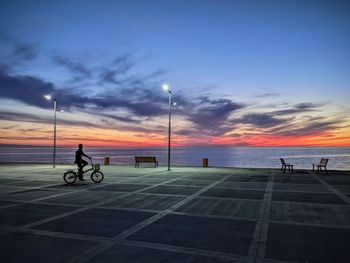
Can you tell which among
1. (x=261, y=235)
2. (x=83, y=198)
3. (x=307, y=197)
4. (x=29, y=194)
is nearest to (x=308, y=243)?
(x=261, y=235)

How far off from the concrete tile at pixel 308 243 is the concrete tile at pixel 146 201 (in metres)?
3.97

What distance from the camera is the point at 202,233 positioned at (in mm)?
7020

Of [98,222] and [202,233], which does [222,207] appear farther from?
[98,222]

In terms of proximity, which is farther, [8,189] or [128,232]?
[8,189]

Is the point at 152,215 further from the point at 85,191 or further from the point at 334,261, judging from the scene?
the point at 85,191

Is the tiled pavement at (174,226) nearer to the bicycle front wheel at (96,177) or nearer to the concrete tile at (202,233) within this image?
the concrete tile at (202,233)

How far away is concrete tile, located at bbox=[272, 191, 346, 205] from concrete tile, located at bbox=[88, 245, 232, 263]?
6.90 meters

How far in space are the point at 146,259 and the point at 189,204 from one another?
16.9 ft

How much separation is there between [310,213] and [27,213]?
867 cm

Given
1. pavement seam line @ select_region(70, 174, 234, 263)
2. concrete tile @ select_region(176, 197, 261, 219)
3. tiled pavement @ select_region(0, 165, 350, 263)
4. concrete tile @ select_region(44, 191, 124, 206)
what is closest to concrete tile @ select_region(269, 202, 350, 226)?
tiled pavement @ select_region(0, 165, 350, 263)

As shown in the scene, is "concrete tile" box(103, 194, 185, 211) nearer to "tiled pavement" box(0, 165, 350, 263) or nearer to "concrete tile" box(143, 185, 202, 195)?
"tiled pavement" box(0, 165, 350, 263)

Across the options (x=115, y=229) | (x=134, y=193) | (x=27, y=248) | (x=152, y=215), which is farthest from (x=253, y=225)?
(x=134, y=193)

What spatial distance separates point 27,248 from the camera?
19.6 ft

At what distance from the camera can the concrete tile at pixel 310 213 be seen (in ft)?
27.0
